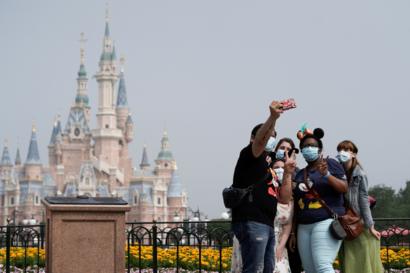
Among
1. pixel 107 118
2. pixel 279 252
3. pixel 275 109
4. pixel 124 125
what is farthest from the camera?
pixel 124 125

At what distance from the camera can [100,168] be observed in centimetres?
10169

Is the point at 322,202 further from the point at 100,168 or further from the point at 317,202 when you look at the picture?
the point at 100,168

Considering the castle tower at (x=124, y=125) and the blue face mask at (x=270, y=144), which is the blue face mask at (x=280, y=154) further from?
the castle tower at (x=124, y=125)

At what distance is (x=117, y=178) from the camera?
103688mm

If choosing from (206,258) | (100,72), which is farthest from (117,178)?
(206,258)

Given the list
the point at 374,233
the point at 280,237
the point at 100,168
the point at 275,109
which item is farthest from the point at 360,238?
the point at 100,168

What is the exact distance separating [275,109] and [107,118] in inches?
3917

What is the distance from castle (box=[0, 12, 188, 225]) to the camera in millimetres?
98938

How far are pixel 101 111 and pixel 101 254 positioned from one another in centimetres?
9911

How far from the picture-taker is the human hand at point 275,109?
20.4ft

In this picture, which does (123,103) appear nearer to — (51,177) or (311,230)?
(51,177)

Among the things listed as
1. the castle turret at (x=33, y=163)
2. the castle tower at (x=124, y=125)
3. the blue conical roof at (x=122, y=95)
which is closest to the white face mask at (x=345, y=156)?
the castle turret at (x=33, y=163)

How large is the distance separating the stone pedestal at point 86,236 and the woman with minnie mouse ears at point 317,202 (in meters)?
1.47

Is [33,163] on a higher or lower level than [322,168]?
higher
